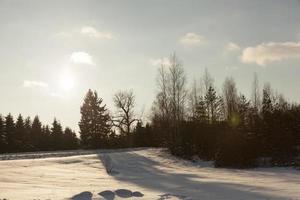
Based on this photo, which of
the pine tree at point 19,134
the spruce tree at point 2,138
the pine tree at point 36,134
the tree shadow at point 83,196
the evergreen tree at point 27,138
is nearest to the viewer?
the tree shadow at point 83,196

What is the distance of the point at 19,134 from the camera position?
66125mm

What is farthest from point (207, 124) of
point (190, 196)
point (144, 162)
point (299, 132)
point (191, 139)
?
point (190, 196)

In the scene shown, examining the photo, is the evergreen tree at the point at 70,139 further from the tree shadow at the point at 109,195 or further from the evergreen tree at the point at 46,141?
the tree shadow at the point at 109,195

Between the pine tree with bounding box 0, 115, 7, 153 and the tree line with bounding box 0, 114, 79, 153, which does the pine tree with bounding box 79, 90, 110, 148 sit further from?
the pine tree with bounding box 0, 115, 7, 153

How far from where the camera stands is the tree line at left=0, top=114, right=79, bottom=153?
63656 mm

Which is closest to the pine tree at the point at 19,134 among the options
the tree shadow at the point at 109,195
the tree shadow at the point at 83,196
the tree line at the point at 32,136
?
the tree line at the point at 32,136

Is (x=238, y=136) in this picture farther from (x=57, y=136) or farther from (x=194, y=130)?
(x=57, y=136)

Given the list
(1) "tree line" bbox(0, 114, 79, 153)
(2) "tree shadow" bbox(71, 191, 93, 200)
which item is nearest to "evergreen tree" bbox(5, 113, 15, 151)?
(1) "tree line" bbox(0, 114, 79, 153)

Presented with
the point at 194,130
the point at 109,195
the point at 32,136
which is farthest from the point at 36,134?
the point at 109,195

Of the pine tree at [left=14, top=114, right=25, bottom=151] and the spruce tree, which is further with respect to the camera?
the pine tree at [left=14, top=114, right=25, bottom=151]

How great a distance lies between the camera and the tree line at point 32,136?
63.7m

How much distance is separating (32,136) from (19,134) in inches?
168

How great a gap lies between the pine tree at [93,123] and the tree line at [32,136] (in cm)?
285

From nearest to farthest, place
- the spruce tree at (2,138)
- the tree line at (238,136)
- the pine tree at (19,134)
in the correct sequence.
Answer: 1. the tree line at (238,136)
2. the spruce tree at (2,138)
3. the pine tree at (19,134)
